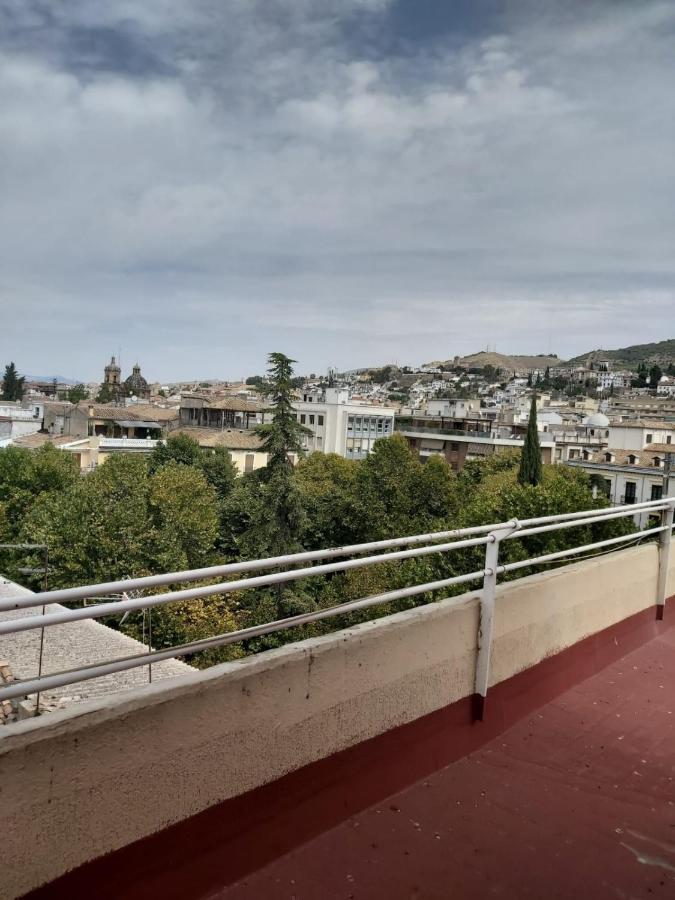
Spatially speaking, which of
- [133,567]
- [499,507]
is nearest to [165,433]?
[133,567]

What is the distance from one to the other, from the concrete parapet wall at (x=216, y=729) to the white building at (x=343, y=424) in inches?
2718

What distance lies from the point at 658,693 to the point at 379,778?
6.58 feet

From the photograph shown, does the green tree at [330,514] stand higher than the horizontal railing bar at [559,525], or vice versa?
the horizontal railing bar at [559,525]

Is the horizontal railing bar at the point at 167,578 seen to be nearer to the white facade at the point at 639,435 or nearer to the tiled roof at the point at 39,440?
the tiled roof at the point at 39,440

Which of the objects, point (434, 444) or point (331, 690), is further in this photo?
point (434, 444)

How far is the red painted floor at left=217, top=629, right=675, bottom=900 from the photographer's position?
7.41 feet

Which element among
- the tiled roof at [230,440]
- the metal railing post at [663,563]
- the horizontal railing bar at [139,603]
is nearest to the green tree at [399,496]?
the tiled roof at [230,440]

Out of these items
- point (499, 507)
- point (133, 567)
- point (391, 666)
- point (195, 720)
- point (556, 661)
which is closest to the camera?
point (195, 720)

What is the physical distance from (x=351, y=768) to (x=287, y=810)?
0.33m

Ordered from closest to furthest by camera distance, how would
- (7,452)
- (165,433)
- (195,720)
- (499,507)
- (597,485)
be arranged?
(195,720) < (499,507) < (7,452) < (597,485) < (165,433)

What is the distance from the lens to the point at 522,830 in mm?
2592

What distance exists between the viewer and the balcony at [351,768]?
1886 millimetres

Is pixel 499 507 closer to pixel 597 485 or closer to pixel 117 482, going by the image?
pixel 117 482

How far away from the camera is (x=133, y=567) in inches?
935
